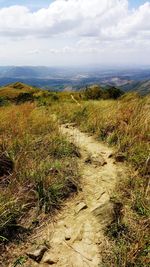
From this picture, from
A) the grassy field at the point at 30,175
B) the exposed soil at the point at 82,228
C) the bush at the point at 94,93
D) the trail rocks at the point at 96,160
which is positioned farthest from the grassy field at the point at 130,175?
the bush at the point at 94,93

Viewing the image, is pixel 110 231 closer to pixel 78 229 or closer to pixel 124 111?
pixel 78 229

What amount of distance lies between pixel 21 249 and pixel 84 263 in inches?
33.5

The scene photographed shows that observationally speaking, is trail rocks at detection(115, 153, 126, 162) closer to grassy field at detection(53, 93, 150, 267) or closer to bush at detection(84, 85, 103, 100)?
grassy field at detection(53, 93, 150, 267)

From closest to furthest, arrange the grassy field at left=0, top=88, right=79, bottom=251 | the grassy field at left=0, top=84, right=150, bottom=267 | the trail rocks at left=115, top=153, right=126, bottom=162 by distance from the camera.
Result: 1. the grassy field at left=0, top=84, right=150, bottom=267
2. the grassy field at left=0, top=88, right=79, bottom=251
3. the trail rocks at left=115, top=153, right=126, bottom=162

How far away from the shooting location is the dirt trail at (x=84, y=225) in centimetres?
346

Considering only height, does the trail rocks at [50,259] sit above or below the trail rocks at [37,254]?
below

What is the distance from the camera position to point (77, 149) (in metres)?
6.96

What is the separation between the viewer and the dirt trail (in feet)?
11.4

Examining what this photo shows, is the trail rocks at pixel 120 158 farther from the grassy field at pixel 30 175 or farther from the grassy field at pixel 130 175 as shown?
the grassy field at pixel 30 175

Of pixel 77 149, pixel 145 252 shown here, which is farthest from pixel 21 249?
pixel 77 149

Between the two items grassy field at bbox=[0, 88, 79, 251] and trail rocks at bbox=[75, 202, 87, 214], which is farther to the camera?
trail rocks at bbox=[75, 202, 87, 214]

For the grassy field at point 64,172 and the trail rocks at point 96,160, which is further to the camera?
the trail rocks at point 96,160

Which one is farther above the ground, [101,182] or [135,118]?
[135,118]

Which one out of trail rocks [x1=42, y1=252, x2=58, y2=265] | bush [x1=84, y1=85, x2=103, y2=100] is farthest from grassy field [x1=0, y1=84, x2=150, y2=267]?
bush [x1=84, y1=85, x2=103, y2=100]
